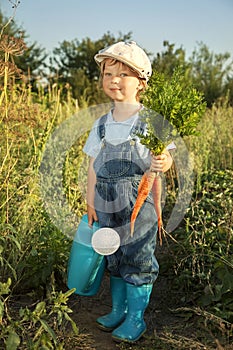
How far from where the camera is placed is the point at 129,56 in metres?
2.76

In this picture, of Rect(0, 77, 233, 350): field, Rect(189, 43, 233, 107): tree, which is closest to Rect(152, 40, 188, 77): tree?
Rect(189, 43, 233, 107): tree

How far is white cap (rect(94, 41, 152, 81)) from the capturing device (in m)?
2.75

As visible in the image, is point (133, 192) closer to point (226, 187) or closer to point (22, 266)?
point (22, 266)

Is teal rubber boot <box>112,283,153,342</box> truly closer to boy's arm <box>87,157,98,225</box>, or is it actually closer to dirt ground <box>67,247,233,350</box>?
dirt ground <box>67,247,233,350</box>

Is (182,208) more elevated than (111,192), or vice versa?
(111,192)

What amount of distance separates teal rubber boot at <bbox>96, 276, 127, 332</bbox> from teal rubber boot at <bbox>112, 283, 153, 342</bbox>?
4.0 inches

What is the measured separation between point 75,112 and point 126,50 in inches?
168

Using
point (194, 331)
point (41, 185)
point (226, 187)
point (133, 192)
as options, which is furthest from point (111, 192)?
point (226, 187)

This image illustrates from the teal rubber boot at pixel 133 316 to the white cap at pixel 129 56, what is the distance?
1060 millimetres

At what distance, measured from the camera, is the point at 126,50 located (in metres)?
2.77

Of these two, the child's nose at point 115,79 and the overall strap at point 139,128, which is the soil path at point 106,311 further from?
the child's nose at point 115,79

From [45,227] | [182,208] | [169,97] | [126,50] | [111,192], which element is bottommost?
[182,208]

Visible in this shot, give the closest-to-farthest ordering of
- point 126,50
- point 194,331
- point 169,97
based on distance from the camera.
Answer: point 169,97, point 126,50, point 194,331

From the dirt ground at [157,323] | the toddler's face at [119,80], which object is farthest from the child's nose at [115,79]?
the dirt ground at [157,323]
